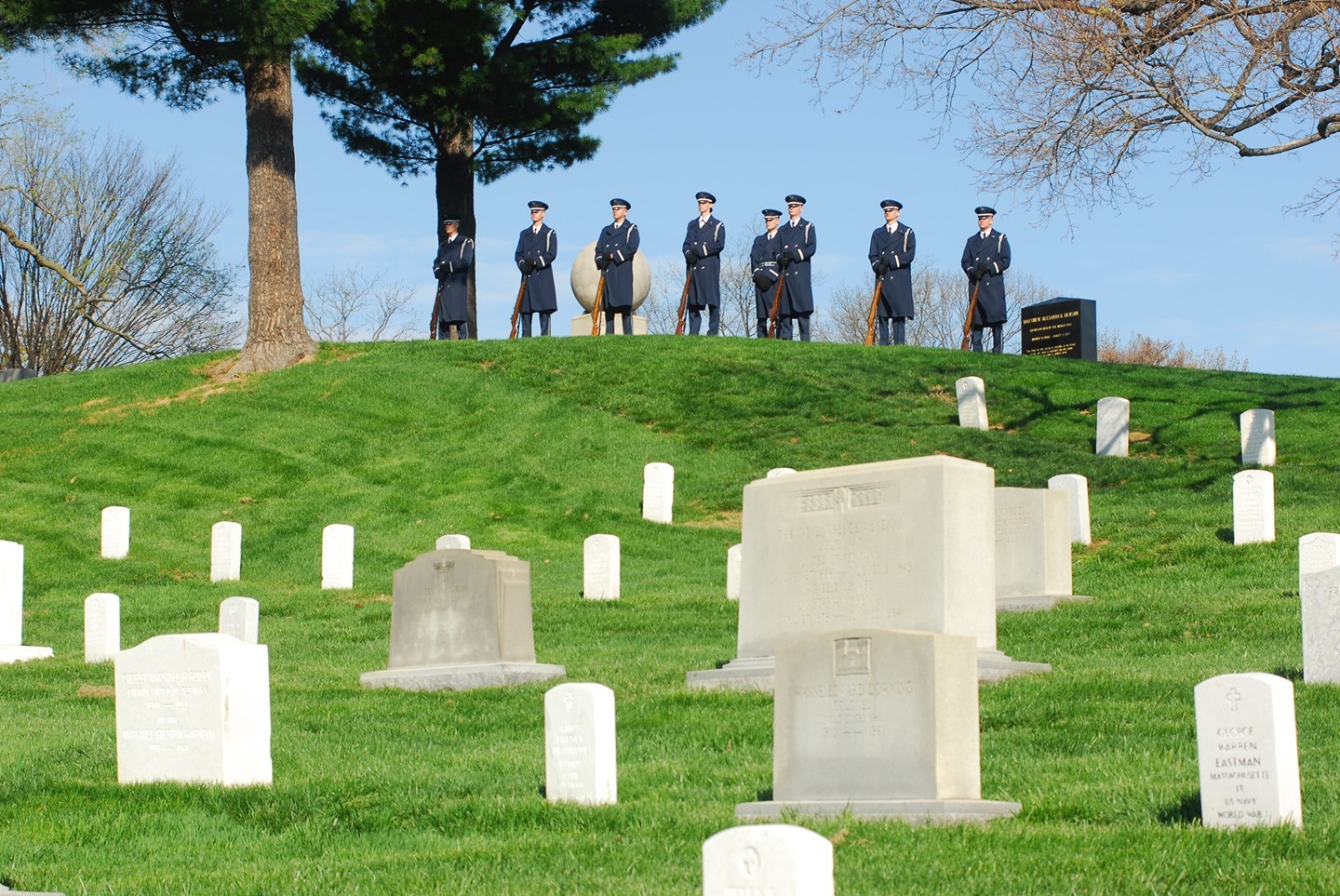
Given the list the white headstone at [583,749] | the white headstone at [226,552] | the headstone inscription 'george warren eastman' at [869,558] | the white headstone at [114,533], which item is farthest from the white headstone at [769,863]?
the white headstone at [114,533]

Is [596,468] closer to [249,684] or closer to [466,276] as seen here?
[466,276]

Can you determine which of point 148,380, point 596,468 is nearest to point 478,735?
point 596,468

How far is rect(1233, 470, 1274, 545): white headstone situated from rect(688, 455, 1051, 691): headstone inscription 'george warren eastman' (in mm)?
6537

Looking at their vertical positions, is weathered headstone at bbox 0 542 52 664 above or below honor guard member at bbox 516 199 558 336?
below

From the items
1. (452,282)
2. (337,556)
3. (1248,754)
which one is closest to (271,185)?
(452,282)

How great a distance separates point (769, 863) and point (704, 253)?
88.2ft

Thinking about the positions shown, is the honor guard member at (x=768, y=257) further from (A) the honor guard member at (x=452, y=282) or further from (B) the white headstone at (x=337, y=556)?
(B) the white headstone at (x=337, y=556)

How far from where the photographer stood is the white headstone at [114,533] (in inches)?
781

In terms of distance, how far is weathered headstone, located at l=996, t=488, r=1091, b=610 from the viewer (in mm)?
A: 14172

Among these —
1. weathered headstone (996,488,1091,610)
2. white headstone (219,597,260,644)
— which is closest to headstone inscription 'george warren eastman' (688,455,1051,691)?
weathered headstone (996,488,1091,610)

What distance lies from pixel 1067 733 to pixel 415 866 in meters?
3.84

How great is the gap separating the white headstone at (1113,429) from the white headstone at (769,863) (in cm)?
1963

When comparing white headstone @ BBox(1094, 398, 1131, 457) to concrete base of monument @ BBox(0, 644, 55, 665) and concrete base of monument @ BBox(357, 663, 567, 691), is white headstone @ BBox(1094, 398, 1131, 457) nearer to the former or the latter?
concrete base of monument @ BBox(357, 663, 567, 691)

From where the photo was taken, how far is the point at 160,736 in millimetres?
8289
